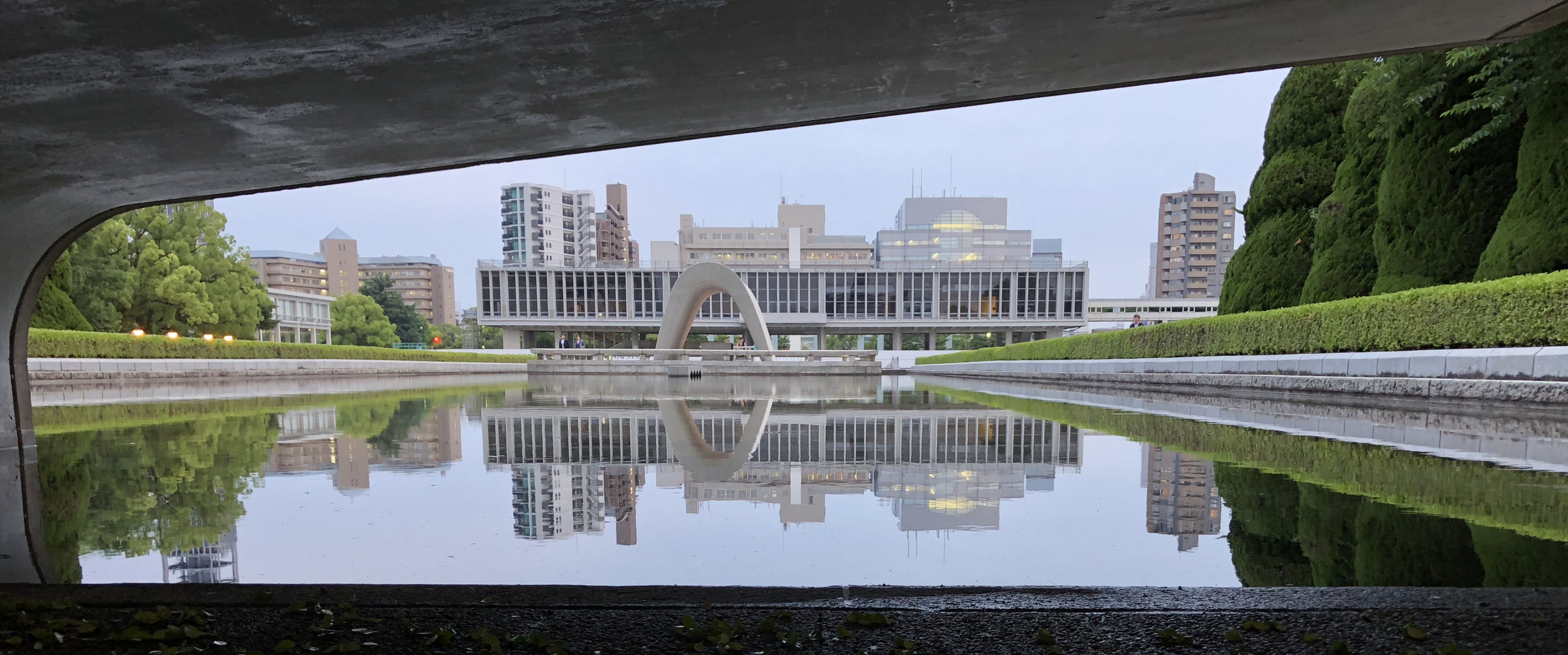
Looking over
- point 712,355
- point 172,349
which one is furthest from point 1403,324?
point 172,349

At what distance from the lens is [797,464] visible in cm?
574

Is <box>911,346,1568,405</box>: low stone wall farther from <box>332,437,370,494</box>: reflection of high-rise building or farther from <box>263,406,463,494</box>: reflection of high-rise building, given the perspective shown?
<box>332,437,370,494</box>: reflection of high-rise building

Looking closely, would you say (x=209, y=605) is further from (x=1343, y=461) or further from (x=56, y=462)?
(x=1343, y=461)

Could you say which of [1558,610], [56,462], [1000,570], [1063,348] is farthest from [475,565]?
[1063,348]

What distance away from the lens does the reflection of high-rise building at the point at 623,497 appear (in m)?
3.60

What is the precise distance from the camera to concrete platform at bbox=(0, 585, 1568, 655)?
6.42ft

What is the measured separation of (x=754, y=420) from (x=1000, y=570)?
667 cm

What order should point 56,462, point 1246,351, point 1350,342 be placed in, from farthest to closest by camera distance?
point 1246,351
point 1350,342
point 56,462

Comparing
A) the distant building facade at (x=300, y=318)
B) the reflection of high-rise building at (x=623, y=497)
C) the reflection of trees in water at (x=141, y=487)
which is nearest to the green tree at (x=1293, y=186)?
the reflection of high-rise building at (x=623, y=497)

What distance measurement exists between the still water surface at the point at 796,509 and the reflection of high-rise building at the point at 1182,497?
0.9 inches

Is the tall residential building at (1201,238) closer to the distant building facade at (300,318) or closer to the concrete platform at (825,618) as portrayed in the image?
the distant building facade at (300,318)

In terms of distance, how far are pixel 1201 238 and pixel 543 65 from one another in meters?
139

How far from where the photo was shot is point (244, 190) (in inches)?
198

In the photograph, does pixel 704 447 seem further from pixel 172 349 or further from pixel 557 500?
pixel 172 349
